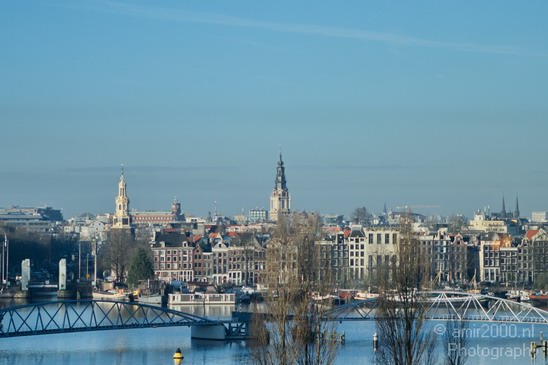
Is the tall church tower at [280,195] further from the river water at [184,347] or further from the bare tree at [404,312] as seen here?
the bare tree at [404,312]

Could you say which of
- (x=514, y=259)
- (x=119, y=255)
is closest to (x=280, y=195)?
(x=119, y=255)

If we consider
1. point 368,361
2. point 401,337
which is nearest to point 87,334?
point 368,361

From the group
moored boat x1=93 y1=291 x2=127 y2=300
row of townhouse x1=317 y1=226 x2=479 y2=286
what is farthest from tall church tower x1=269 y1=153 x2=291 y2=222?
moored boat x1=93 y1=291 x2=127 y2=300

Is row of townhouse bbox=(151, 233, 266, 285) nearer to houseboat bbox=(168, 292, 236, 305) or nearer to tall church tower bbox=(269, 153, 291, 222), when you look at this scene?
houseboat bbox=(168, 292, 236, 305)

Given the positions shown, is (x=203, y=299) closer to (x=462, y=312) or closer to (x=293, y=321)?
(x=462, y=312)

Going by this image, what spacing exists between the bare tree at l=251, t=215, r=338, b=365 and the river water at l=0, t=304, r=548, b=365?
22.9ft

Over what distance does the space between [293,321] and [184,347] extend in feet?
51.8

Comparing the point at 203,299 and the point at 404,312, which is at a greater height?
the point at 203,299

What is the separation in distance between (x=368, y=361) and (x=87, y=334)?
41.3ft

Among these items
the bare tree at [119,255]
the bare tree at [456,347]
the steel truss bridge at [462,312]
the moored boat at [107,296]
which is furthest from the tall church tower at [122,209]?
the bare tree at [456,347]

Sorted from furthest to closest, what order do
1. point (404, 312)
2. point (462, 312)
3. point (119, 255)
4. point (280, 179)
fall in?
point (280, 179) < point (119, 255) < point (462, 312) < point (404, 312)

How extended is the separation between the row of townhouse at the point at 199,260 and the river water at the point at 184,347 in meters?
33.4

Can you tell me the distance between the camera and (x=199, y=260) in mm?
91375

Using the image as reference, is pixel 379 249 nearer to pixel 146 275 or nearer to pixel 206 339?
pixel 146 275
